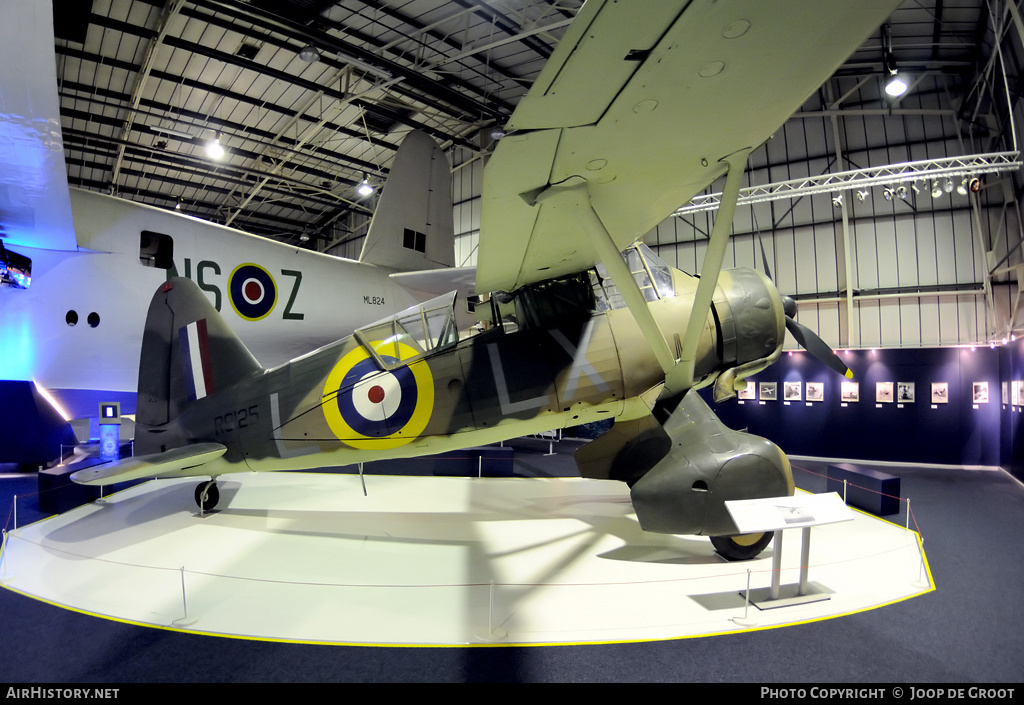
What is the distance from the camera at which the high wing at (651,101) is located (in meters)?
1.93

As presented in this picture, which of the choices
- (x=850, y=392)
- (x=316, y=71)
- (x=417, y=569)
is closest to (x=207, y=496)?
(x=417, y=569)

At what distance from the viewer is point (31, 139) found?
4.33 m

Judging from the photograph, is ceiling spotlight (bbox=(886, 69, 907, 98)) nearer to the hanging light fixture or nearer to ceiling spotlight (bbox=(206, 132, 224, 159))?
the hanging light fixture

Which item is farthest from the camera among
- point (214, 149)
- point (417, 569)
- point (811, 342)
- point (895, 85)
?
point (214, 149)

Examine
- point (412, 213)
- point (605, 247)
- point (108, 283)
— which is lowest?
point (605, 247)

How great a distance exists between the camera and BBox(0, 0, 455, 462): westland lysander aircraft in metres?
5.55

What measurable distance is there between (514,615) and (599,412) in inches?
82.8

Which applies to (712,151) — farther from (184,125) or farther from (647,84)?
(184,125)

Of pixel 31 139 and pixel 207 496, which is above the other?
pixel 31 139

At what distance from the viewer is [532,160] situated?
9.13 feet

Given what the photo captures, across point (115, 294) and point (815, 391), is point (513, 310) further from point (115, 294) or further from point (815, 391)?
point (815, 391)

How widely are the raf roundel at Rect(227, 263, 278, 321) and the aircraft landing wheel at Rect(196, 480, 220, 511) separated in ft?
9.55

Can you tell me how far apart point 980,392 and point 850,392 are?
2.19 meters
